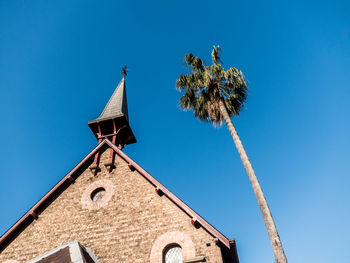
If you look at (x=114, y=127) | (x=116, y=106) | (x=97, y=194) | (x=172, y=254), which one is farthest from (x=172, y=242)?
(x=116, y=106)

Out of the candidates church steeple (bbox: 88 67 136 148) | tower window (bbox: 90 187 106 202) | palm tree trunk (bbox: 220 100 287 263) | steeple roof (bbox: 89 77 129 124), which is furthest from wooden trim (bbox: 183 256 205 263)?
steeple roof (bbox: 89 77 129 124)

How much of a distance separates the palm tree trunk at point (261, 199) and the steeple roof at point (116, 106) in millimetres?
7788

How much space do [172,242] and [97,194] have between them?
14.9 feet

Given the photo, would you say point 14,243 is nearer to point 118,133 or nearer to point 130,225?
point 130,225

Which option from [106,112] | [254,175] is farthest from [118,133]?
[254,175]

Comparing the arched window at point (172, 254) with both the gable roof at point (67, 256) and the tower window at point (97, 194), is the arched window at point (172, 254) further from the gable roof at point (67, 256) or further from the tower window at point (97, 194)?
the tower window at point (97, 194)

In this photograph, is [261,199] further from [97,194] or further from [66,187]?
[66,187]

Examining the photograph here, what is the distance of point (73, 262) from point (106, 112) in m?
12.0

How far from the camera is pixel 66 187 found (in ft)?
45.0

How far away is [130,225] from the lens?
11383 mm

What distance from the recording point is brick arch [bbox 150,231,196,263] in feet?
32.9

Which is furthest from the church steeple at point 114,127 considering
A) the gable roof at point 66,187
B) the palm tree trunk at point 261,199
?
the palm tree trunk at point 261,199

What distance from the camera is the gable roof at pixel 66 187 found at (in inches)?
405

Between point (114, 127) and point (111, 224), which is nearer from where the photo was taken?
point (111, 224)
